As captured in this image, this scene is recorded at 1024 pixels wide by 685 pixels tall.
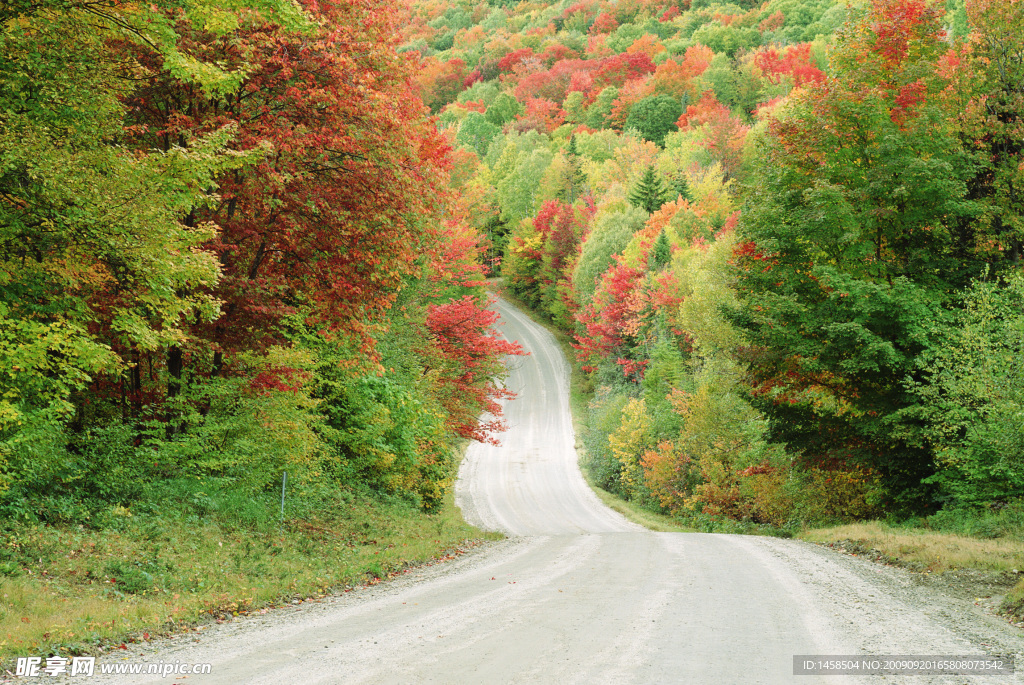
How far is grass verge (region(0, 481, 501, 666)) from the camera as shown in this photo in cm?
723

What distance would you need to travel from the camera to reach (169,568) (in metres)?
9.66

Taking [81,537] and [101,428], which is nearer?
[81,537]

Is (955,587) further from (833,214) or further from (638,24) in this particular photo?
(638,24)

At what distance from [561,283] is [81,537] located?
52830 millimetres

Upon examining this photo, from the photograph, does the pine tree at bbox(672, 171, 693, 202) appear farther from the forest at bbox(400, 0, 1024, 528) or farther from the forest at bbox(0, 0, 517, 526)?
the forest at bbox(0, 0, 517, 526)

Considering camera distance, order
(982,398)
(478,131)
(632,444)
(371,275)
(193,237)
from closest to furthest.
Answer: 1. (193,237)
2. (371,275)
3. (982,398)
4. (632,444)
5. (478,131)

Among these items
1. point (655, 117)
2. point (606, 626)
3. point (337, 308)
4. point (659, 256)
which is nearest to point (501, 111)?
point (655, 117)

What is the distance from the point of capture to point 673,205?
52719 mm

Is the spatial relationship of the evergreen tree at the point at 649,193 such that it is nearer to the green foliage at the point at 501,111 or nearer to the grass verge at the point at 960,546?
the grass verge at the point at 960,546

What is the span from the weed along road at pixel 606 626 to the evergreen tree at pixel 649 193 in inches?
1848

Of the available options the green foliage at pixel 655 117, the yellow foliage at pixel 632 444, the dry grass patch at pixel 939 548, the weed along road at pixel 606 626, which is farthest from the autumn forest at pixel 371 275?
the green foliage at pixel 655 117

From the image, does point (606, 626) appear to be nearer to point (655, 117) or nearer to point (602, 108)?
point (655, 117)

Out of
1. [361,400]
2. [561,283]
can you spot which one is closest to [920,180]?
[361,400]

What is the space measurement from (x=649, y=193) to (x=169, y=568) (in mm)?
53681
